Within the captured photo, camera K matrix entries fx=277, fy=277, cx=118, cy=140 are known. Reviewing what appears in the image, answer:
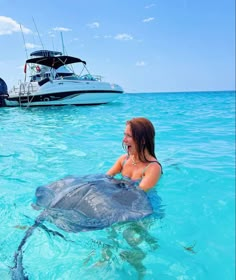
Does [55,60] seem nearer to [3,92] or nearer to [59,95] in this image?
[59,95]

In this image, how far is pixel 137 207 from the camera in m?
2.48

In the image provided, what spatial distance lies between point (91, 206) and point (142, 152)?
2.63 feet

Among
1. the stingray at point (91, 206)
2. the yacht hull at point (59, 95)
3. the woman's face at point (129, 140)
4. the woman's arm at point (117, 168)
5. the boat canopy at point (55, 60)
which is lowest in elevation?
the stingray at point (91, 206)

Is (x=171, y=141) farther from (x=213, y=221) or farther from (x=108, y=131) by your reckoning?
(x=213, y=221)

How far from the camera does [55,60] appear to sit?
2083 centimetres

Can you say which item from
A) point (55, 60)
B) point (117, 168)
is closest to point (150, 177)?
point (117, 168)

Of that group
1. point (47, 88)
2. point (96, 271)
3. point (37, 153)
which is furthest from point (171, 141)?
point (47, 88)

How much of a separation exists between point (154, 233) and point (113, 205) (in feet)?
1.87

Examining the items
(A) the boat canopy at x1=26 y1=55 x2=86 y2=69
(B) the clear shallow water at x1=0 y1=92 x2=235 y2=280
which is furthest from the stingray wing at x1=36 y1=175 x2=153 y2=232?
(A) the boat canopy at x1=26 y1=55 x2=86 y2=69

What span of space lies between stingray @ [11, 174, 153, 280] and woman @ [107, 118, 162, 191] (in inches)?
6.3

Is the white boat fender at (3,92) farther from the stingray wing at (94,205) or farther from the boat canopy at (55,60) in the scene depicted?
the stingray wing at (94,205)

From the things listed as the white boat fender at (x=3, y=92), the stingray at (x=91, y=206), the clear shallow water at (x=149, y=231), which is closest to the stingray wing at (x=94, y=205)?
the stingray at (x=91, y=206)

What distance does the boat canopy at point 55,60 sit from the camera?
67.4 ft

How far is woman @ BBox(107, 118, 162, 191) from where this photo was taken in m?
2.79
